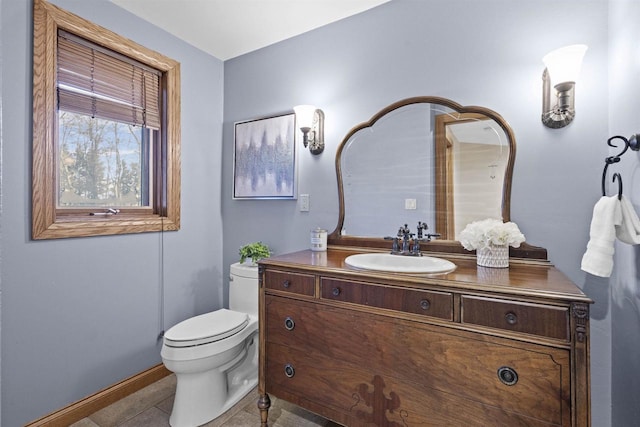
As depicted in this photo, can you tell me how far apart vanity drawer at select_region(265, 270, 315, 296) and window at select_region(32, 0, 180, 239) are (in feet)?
3.52

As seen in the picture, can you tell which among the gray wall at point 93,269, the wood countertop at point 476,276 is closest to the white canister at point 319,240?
the wood countertop at point 476,276

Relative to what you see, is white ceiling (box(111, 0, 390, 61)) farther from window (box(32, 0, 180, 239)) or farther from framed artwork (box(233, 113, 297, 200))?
framed artwork (box(233, 113, 297, 200))

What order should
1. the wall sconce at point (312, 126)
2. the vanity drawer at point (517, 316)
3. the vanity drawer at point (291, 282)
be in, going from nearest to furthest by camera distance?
the vanity drawer at point (517, 316) < the vanity drawer at point (291, 282) < the wall sconce at point (312, 126)

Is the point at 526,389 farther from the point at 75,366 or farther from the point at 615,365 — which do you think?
the point at 75,366

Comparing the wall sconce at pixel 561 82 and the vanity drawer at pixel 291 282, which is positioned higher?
the wall sconce at pixel 561 82

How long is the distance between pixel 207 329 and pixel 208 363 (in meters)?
0.18

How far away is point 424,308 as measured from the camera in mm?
1193

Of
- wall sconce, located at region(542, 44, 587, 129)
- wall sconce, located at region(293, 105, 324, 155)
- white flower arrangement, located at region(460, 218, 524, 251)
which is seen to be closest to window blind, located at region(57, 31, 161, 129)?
wall sconce, located at region(293, 105, 324, 155)

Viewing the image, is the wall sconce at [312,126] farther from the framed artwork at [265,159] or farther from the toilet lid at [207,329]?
the toilet lid at [207,329]

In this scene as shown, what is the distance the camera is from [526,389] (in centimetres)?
102

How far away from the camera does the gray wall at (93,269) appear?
1.52m

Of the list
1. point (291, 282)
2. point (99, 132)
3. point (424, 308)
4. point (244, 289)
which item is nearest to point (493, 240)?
point (424, 308)

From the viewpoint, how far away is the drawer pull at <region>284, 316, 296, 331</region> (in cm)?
152

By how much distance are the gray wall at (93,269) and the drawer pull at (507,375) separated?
2089mm
